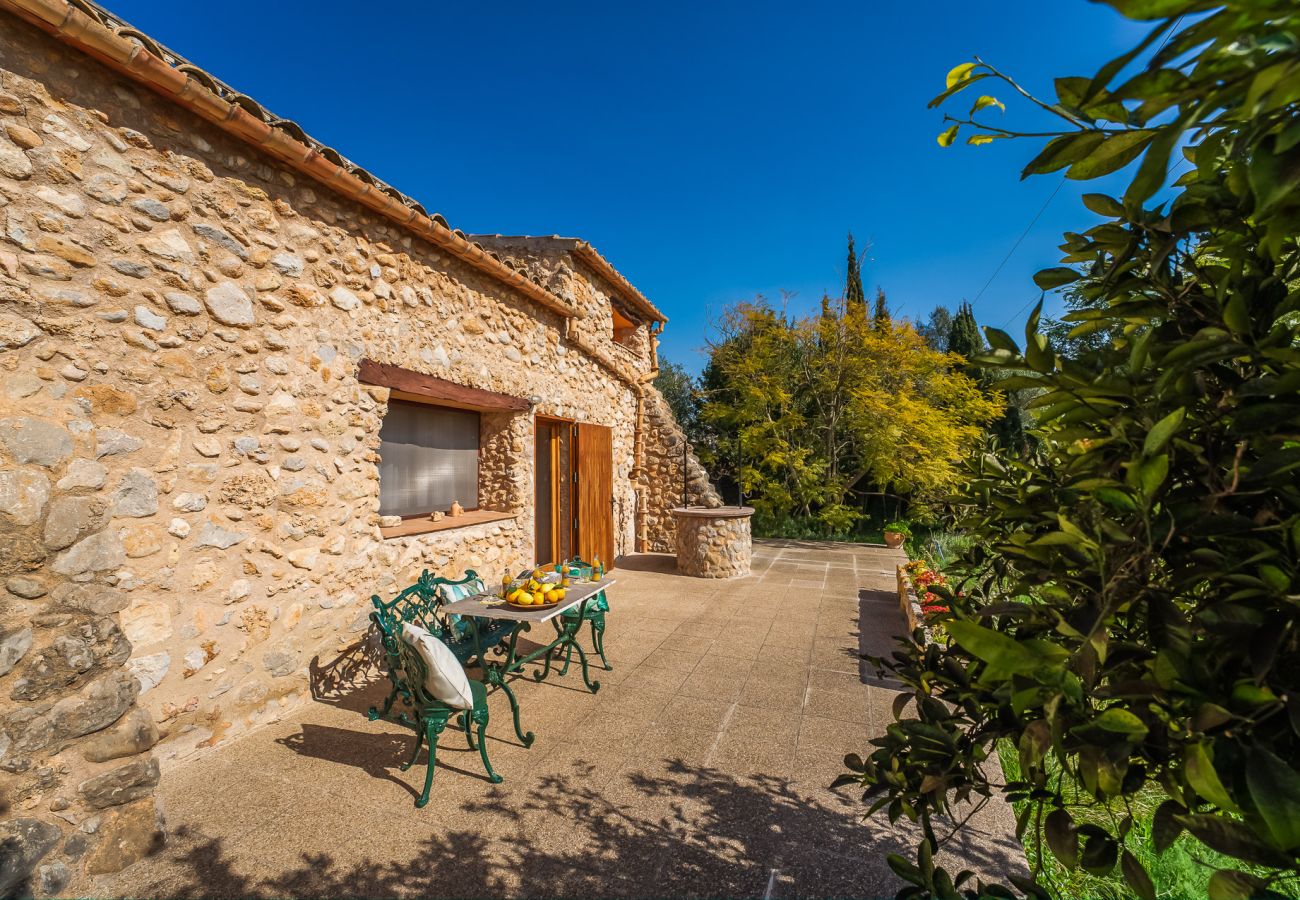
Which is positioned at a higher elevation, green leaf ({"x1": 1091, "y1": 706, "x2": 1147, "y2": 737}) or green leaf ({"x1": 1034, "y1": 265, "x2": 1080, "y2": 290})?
green leaf ({"x1": 1034, "y1": 265, "x2": 1080, "y2": 290})

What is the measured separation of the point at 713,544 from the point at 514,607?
14.7 feet

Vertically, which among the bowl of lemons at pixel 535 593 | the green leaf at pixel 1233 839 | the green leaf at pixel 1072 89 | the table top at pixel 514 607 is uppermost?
the green leaf at pixel 1072 89

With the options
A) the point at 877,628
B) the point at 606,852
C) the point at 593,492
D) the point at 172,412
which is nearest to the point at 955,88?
the point at 606,852

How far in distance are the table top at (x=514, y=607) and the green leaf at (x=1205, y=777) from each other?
3.05 m

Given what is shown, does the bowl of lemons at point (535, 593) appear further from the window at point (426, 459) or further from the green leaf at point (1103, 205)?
the green leaf at point (1103, 205)

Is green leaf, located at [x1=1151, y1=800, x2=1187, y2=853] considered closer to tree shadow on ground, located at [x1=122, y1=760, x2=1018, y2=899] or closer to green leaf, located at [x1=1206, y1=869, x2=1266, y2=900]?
green leaf, located at [x1=1206, y1=869, x2=1266, y2=900]

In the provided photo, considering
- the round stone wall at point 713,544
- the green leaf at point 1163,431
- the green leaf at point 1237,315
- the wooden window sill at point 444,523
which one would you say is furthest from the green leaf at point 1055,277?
the round stone wall at point 713,544

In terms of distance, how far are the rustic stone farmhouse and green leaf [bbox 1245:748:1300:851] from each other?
10.9 feet

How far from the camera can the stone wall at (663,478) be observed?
9.50 metres

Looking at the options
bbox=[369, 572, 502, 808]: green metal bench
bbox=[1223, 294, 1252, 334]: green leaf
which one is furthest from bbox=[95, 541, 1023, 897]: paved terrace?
bbox=[1223, 294, 1252, 334]: green leaf

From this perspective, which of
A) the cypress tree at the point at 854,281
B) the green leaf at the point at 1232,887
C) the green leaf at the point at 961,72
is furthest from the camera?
the cypress tree at the point at 854,281

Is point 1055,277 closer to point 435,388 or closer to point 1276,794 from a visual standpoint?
point 1276,794

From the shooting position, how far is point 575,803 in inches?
108

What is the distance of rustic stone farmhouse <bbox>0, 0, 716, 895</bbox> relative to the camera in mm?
2361
